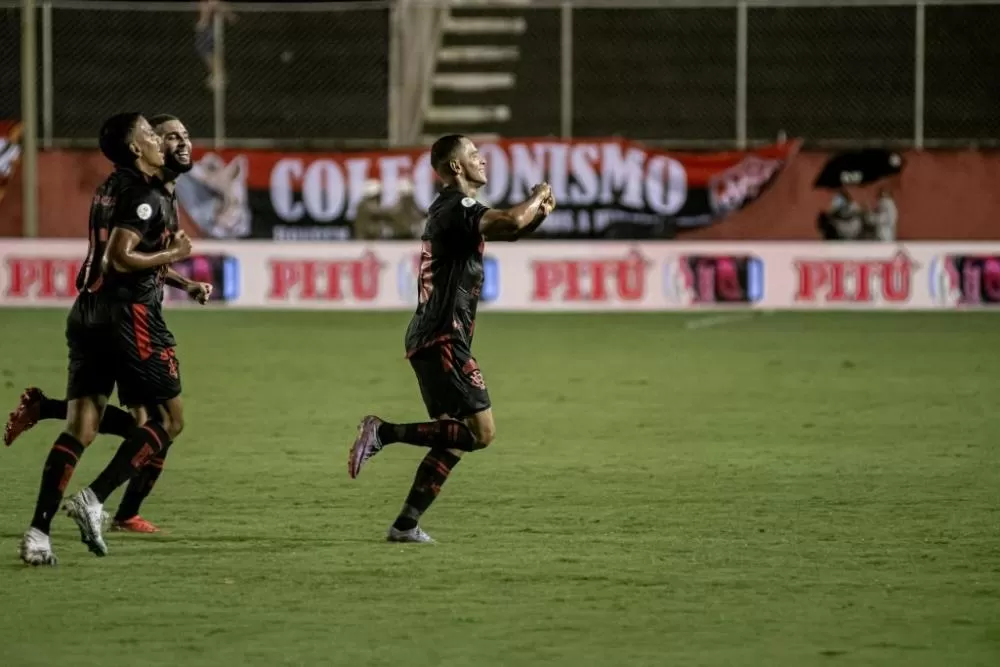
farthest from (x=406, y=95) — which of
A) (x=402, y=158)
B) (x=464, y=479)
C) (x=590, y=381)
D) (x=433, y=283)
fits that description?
(x=433, y=283)

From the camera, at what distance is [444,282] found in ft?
29.0

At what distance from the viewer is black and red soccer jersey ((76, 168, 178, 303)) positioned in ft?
27.2

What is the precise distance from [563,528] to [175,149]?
2528mm

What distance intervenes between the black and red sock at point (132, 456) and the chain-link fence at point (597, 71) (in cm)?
1747

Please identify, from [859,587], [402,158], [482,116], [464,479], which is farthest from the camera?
[482,116]

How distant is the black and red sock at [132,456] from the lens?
846 cm

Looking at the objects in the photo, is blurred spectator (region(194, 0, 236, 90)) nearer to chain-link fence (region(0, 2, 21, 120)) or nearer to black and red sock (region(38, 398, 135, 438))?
chain-link fence (region(0, 2, 21, 120))

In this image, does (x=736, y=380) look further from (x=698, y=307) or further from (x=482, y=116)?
(x=482, y=116)

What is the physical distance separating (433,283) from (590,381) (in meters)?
7.79

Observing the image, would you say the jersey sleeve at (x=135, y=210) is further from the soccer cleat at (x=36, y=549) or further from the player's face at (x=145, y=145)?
the soccer cleat at (x=36, y=549)

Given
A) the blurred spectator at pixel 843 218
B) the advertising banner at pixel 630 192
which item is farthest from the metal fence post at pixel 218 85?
the blurred spectator at pixel 843 218

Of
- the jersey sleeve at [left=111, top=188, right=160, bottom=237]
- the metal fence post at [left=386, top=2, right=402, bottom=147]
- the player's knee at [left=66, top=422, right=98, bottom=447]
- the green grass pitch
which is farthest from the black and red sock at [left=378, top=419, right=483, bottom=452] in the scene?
the metal fence post at [left=386, top=2, right=402, bottom=147]

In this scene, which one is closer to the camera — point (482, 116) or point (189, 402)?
point (189, 402)

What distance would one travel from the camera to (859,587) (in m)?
7.70
